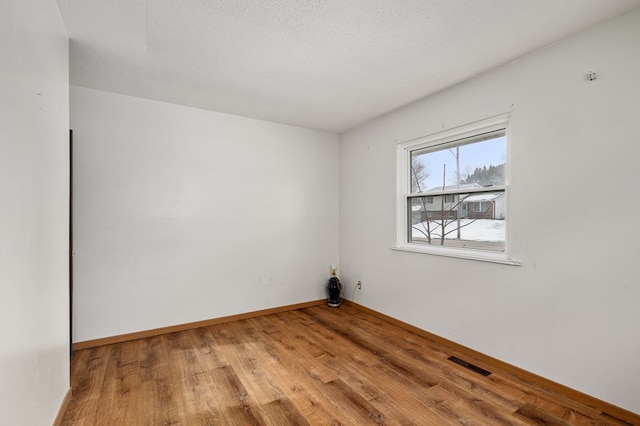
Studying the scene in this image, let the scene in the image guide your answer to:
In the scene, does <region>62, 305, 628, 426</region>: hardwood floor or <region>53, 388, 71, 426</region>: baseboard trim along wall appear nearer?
<region>53, 388, 71, 426</region>: baseboard trim along wall

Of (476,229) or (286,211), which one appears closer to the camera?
(476,229)

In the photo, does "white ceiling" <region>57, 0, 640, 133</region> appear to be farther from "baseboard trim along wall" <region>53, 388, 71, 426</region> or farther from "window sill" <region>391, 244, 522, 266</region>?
"baseboard trim along wall" <region>53, 388, 71, 426</region>

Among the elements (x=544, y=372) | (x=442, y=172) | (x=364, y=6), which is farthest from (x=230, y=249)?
(x=544, y=372)

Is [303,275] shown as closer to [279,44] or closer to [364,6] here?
[279,44]

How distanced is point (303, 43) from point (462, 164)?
6.17 feet

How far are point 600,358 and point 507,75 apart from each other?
218 cm

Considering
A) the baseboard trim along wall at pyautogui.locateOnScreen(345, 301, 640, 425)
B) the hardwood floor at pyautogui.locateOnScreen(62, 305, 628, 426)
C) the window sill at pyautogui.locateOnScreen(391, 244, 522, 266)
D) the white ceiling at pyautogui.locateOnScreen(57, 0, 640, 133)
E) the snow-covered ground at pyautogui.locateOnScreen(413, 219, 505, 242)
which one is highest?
the white ceiling at pyautogui.locateOnScreen(57, 0, 640, 133)

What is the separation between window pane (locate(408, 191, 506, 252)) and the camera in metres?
2.57

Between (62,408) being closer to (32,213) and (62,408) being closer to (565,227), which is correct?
(32,213)

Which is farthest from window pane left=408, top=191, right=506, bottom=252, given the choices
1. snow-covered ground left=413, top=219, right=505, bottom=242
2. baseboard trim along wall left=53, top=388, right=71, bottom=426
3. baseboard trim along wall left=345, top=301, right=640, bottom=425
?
baseboard trim along wall left=53, top=388, right=71, bottom=426

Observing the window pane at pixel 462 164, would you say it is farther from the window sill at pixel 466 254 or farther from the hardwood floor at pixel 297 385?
the hardwood floor at pixel 297 385

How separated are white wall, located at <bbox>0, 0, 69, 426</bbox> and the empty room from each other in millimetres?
16

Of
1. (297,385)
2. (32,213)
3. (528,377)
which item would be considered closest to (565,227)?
(528,377)

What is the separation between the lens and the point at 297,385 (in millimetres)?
2197
